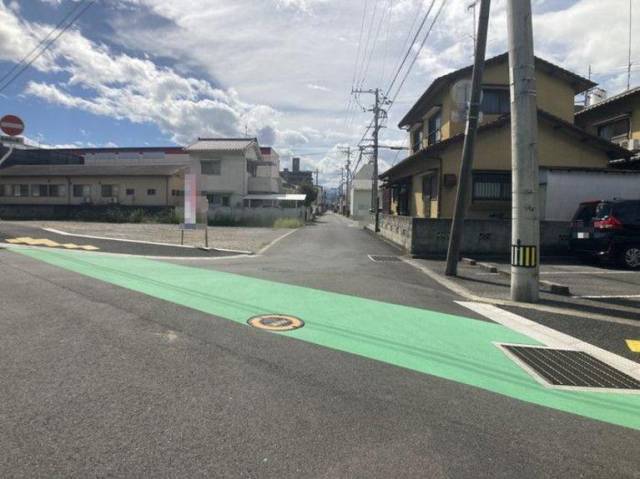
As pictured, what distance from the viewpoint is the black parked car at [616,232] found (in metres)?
11.3

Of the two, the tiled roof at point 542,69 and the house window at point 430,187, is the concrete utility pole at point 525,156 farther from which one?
the tiled roof at point 542,69

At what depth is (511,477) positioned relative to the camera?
2.62 meters

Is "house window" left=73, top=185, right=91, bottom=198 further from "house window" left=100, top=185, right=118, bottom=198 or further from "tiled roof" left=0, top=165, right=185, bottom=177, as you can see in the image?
"house window" left=100, top=185, right=118, bottom=198

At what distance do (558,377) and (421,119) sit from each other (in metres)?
21.9

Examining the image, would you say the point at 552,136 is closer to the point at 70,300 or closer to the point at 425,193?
the point at 425,193

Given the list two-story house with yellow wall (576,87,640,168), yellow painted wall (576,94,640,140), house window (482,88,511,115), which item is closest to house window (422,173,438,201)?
house window (482,88,511,115)

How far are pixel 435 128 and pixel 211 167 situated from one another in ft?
75.5

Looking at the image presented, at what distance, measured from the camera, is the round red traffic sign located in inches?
558

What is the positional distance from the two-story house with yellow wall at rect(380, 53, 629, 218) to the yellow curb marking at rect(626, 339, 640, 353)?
9554 mm

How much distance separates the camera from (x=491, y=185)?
16547 mm

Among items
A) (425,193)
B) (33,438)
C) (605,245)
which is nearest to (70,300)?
(33,438)

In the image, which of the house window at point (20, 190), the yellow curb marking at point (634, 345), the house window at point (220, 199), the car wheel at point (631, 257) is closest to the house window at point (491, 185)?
the car wheel at point (631, 257)

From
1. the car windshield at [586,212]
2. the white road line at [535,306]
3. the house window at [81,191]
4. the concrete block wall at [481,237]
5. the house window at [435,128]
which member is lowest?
the white road line at [535,306]

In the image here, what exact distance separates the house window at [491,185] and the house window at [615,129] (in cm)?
724
